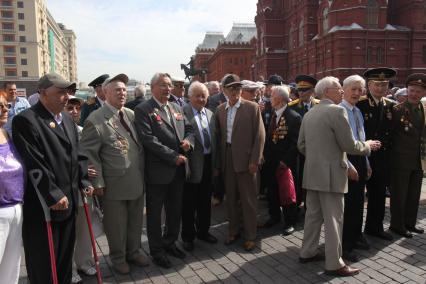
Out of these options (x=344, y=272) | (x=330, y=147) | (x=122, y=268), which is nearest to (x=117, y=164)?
(x=122, y=268)

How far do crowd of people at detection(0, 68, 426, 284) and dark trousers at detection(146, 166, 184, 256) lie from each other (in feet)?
0.05

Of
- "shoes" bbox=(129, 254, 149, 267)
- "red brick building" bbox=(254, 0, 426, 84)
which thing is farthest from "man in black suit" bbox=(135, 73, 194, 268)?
"red brick building" bbox=(254, 0, 426, 84)

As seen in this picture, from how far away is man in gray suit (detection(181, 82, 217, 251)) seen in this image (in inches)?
179

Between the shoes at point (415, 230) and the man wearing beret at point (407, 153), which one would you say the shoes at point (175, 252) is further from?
the shoes at point (415, 230)

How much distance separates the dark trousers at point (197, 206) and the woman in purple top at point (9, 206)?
2224 millimetres

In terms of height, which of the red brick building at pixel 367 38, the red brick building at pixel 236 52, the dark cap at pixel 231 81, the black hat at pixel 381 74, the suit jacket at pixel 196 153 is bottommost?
the suit jacket at pixel 196 153

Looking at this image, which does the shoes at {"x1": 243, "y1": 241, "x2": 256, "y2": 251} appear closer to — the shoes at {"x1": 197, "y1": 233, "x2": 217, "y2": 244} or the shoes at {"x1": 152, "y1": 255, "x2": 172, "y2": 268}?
the shoes at {"x1": 197, "y1": 233, "x2": 217, "y2": 244}

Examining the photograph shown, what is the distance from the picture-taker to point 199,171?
14.8 ft

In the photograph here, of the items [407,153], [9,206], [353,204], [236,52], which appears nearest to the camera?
[9,206]

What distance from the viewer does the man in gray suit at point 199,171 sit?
179 inches

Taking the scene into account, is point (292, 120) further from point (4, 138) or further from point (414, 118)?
point (4, 138)

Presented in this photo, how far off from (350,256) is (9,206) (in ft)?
12.2

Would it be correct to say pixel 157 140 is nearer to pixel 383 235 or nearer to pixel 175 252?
pixel 175 252

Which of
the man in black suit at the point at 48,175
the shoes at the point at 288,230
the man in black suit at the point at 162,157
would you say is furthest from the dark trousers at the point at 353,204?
the man in black suit at the point at 48,175
